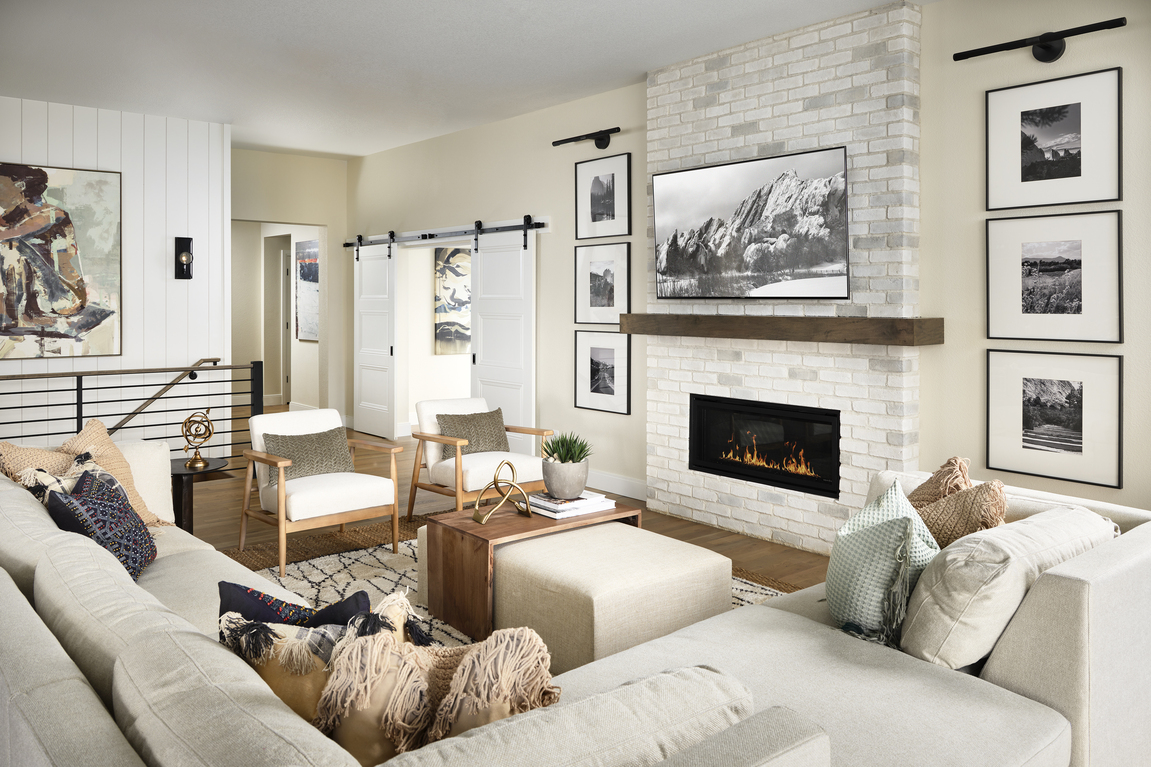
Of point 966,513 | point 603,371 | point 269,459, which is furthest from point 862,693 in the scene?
point 603,371

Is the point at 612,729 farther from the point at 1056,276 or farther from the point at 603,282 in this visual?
the point at 603,282

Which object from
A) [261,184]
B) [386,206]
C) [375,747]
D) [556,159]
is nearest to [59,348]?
[261,184]

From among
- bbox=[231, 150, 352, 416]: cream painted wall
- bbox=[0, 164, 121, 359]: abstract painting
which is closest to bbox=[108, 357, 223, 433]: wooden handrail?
bbox=[0, 164, 121, 359]: abstract painting

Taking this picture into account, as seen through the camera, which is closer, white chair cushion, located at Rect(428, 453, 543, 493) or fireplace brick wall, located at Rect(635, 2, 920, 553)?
fireplace brick wall, located at Rect(635, 2, 920, 553)

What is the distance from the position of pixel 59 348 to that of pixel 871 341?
19.0 ft

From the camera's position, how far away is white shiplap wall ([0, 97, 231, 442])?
6.11m

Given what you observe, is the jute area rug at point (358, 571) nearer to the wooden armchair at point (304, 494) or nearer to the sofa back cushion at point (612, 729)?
the wooden armchair at point (304, 494)

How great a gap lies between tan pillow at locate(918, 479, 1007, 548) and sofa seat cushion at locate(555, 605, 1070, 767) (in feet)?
1.44

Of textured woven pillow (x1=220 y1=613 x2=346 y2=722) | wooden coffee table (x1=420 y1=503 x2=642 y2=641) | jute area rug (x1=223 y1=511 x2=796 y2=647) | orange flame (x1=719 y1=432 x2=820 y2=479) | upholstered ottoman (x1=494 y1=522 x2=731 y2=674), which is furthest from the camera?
orange flame (x1=719 y1=432 x2=820 y2=479)

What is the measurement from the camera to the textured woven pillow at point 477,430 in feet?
16.6

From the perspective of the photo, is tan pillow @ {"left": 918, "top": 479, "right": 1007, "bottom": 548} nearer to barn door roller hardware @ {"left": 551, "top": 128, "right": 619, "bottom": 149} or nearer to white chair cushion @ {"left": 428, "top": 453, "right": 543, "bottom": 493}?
white chair cushion @ {"left": 428, "top": 453, "right": 543, "bottom": 493}

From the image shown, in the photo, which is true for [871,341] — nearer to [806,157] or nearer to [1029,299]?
[1029,299]

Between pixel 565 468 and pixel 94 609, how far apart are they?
2.20m

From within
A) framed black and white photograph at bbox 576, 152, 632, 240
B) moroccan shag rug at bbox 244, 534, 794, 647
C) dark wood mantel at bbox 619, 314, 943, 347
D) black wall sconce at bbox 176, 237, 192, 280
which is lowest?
moroccan shag rug at bbox 244, 534, 794, 647
